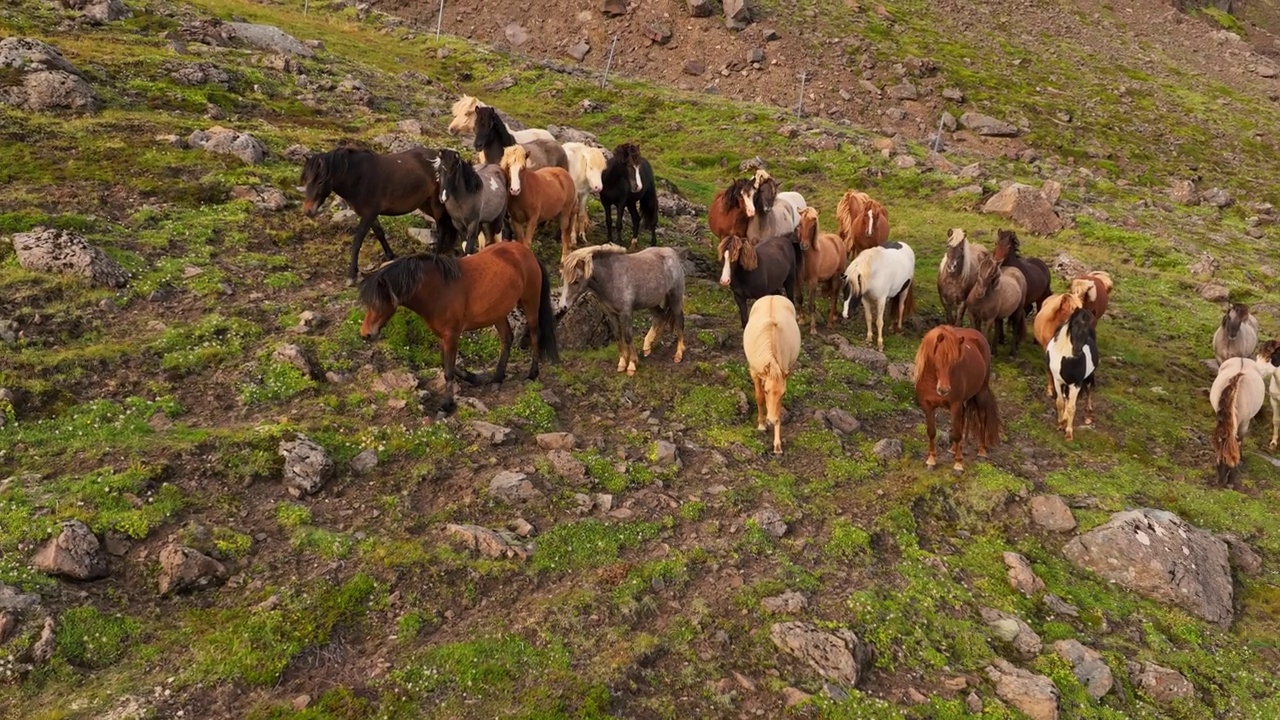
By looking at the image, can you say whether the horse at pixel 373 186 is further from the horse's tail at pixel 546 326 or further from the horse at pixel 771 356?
the horse at pixel 771 356

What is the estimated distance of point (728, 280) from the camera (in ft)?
38.6

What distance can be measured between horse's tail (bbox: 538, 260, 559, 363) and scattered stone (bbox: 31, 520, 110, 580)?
18.5 feet

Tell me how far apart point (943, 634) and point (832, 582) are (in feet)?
3.61

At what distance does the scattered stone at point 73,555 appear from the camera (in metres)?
5.86

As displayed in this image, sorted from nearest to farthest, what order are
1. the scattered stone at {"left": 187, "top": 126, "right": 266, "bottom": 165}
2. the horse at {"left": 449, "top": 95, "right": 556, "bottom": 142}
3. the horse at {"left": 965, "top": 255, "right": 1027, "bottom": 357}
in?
the horse at {"left": 965, "top": 255, "right": 1027, "bottom": 357}, the scattered stone at {"left": 187, "top": 126, "right": 266, "bottom": 165}, the horse at {"left": 449, "top": 95, "right": 556, "bottom": 142}

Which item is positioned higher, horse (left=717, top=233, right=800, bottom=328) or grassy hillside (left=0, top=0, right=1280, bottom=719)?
horse (left=717, top=233, right=800, bottom=328)

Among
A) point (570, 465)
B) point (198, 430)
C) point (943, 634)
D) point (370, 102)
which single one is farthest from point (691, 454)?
point (370, 102)

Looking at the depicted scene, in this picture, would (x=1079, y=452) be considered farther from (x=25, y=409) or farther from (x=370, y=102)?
(x=370, y=102)

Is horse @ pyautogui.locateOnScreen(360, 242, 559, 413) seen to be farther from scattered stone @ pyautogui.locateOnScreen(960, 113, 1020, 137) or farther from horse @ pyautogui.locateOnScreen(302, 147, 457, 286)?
scattered stone @ pyautogui.locateOnScreen(960, 113, 1020, 137)

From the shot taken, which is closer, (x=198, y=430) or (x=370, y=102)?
(x=198, y=430)

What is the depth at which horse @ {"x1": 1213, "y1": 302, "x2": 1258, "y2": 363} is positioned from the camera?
44.8 ft

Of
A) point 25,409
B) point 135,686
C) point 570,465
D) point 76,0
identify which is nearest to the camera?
point 135,686

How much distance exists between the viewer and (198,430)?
794 cm

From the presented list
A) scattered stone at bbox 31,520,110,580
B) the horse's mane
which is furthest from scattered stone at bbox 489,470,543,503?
scattered stone at bbox 31,520,110,580
